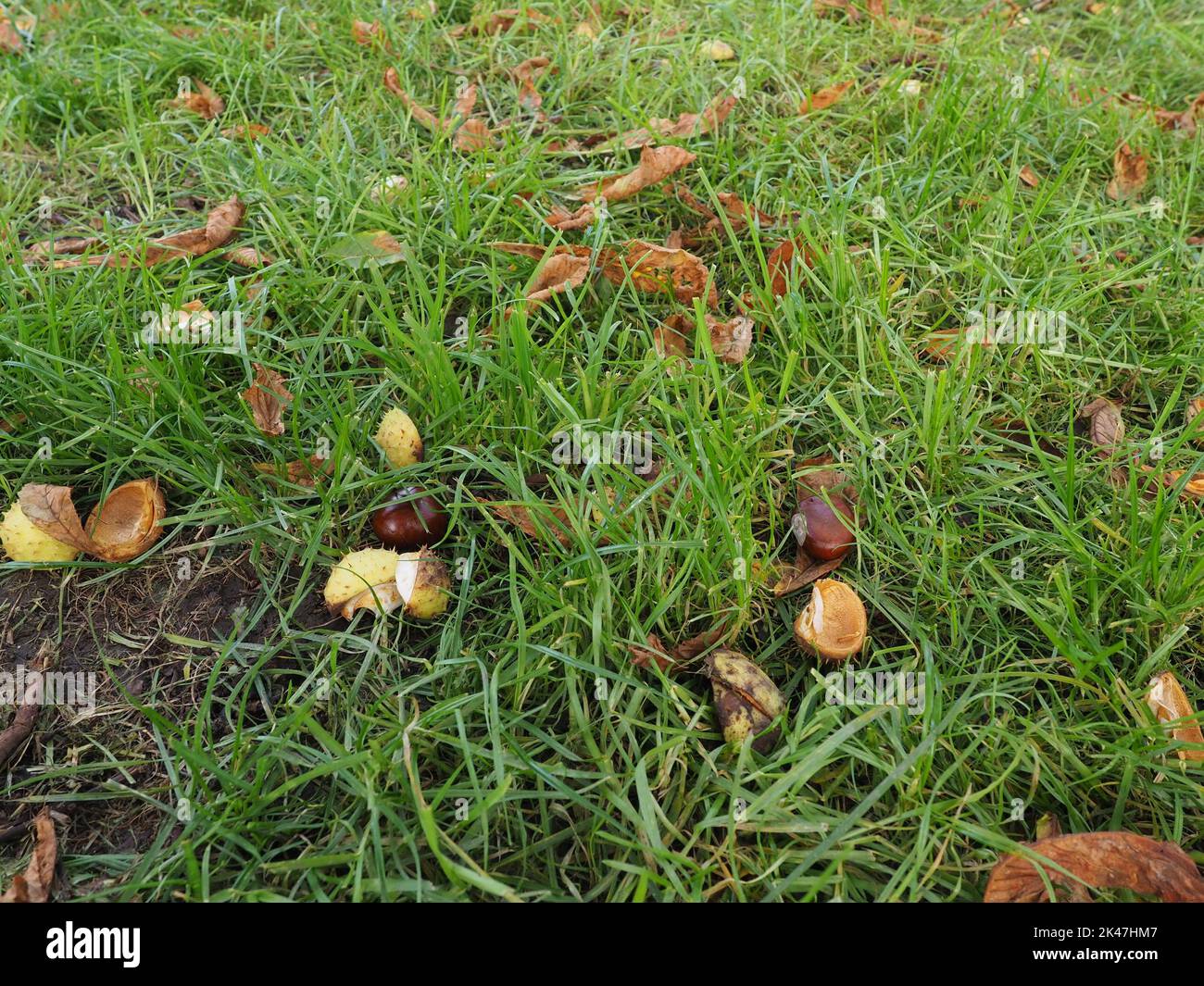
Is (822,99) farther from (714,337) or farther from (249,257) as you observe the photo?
(249,257)

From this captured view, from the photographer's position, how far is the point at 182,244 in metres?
2.36

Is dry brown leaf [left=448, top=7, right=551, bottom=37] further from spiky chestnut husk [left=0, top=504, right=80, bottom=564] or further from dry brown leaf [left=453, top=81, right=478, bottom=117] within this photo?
spiky chestnut husk [left=0, top=504, right=80, bottom=564]

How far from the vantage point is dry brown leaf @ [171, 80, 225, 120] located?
2770 mm

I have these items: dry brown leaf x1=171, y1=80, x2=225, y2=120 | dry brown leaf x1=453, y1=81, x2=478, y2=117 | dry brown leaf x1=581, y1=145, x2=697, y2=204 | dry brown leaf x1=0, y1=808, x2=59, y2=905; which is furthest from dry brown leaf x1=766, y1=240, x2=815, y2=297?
dry brown leaf x1=0, y1=808, x2=59, y2=905

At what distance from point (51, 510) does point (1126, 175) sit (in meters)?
3.02

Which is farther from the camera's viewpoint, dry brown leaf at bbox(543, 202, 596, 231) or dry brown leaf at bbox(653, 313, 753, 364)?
dry brown leaf at bbox(543, 202, 596, 231)

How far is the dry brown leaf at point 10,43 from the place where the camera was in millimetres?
2918

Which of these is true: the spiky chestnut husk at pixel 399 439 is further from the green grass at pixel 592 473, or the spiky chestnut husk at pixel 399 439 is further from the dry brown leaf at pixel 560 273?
the dry brown leaf at pixel 560 273

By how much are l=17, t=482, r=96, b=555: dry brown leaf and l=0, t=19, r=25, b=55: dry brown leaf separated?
197 cm

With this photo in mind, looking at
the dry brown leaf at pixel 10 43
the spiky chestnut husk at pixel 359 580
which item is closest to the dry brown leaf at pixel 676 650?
the spiky chestnut husk at pixel 359 580

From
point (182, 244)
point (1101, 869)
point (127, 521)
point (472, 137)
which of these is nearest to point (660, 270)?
point (472, 137)

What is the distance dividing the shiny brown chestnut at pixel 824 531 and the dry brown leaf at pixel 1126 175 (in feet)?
5.27
